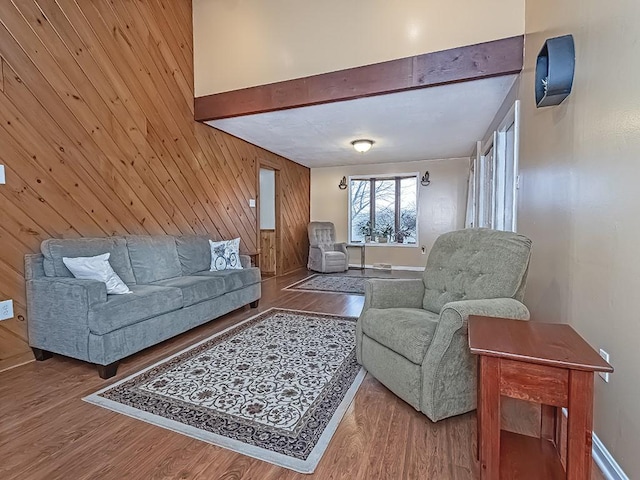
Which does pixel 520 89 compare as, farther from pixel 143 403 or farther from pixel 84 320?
pixel 84 320

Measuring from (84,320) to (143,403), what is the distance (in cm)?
74

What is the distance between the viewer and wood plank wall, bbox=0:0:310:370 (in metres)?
2.42

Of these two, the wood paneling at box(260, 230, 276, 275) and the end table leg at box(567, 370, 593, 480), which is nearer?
the end table leg at box(567, 370, 593, 480)

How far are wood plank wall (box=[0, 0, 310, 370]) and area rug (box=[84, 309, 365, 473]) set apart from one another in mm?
1273

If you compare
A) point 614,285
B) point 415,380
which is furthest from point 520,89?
point 415,380

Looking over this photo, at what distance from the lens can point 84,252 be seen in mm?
Answer: 2570

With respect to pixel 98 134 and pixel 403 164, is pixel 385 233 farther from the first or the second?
pixel 98 134

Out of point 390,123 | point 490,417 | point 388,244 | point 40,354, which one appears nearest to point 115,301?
point 40,354

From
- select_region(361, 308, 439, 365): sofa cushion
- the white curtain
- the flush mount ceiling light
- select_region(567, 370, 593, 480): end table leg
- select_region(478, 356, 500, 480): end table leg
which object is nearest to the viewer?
select_region(567, 370, 593, 480): end table leg

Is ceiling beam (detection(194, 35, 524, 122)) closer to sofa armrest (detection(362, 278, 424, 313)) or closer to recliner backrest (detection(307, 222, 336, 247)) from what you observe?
sofa armrest (detection(362, 278, 424, 313))

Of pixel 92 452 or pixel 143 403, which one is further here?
pixel 143 403

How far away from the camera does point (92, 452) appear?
1.46 m

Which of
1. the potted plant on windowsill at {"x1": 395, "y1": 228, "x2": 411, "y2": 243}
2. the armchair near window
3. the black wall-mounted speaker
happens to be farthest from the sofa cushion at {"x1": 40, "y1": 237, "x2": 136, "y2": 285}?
the potted plant on windowsill at {"x1": 395, "y1": 228, "x2": 411, "y2": 243}

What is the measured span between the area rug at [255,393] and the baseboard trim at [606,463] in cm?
110
